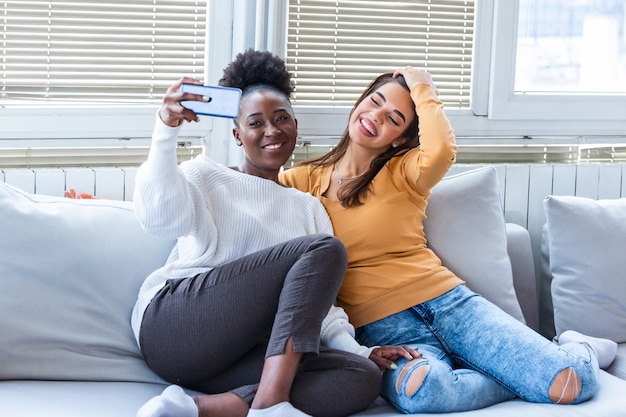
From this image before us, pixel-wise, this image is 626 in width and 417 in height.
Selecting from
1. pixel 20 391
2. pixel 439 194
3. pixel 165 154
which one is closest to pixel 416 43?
pixel 439 194

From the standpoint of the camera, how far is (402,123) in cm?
196

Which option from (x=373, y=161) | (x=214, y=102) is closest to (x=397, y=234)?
(x=373, y=161)

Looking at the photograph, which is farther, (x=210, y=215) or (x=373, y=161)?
(x=373, y=161)

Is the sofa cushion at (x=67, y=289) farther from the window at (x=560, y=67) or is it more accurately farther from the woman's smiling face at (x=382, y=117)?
the window at (x=560, y=67)

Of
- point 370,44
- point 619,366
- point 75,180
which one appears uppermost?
point 370,44

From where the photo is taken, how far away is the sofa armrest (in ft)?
7.16

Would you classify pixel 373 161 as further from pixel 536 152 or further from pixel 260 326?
pixel 536 152

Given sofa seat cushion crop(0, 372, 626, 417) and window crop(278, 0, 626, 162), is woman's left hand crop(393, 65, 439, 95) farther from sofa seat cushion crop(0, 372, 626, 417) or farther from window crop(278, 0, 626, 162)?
sofa seat cushion crop(0, 372, 626, 417)

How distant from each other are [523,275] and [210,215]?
95 cm

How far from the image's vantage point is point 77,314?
1.67 meters

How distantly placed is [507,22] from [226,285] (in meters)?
1.39

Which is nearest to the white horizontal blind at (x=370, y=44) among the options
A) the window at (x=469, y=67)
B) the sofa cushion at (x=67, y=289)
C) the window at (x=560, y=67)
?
the window at (x=469, y=67)

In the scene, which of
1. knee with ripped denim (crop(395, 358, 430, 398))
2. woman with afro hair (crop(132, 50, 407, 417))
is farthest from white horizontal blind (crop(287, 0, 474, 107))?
knee with ripped denim (crop(395, 358, 430, 398))

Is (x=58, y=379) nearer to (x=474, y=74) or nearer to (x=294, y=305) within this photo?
(x=294, y=305)
